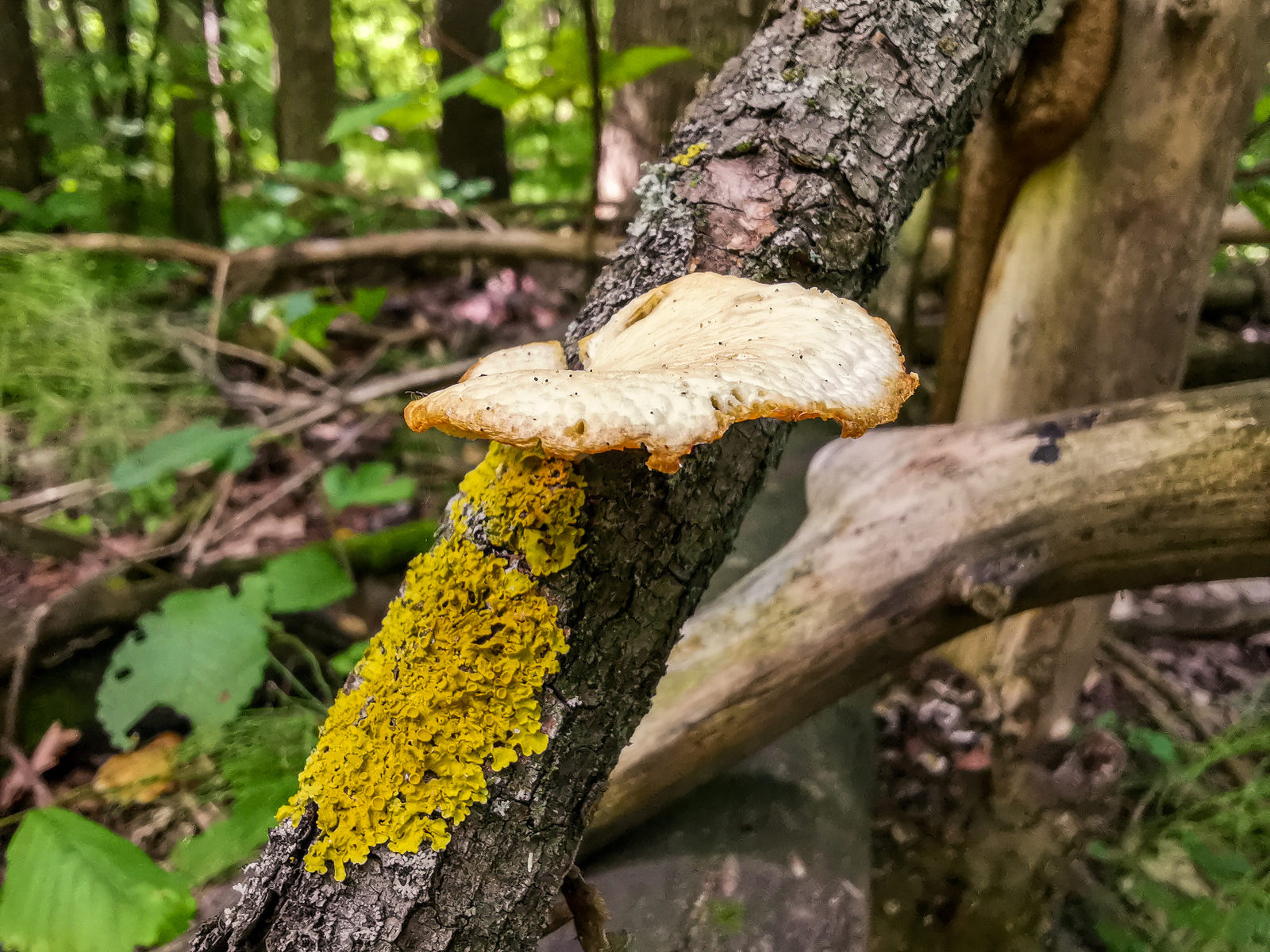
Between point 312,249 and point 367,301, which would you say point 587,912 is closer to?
point 367,301

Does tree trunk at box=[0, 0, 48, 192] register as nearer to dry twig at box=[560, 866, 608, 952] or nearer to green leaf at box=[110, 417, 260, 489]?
green leaf at box=[110, 417, 260, 489]

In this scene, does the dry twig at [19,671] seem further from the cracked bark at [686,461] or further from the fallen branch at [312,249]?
the fallen branch at [312,249]

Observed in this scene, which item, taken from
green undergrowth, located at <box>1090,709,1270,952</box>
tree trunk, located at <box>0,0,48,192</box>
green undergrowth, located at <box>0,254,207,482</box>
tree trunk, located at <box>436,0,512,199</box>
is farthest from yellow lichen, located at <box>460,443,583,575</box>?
tree trunk, located at <box>436,0,512,199</box>

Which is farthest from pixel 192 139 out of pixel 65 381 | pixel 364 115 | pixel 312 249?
pixel 364 115

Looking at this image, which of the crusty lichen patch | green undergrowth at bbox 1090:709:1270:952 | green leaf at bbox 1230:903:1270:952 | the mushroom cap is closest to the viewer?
the mushroom cap

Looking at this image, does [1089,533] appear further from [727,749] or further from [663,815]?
[663,815]

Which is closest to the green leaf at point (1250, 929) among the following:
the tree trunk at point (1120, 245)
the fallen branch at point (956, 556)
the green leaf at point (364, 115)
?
the tree trunk at point (1120, 245)
